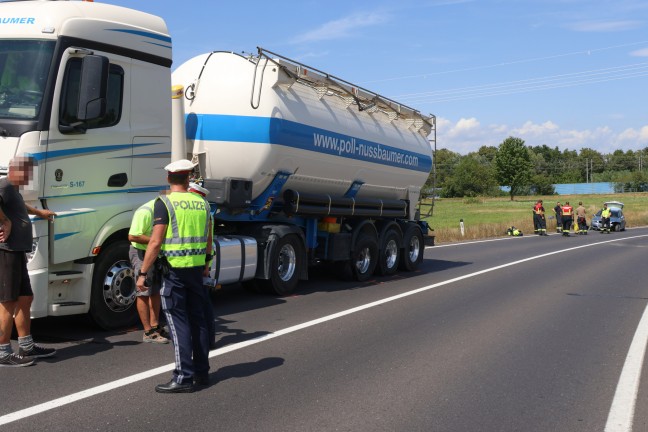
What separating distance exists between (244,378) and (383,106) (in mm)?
8774

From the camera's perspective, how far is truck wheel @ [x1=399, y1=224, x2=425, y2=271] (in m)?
14.0

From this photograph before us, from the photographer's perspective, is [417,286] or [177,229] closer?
[177,229]

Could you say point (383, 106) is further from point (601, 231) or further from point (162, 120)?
point (601, 231)

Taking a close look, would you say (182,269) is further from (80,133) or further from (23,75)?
(23,75)

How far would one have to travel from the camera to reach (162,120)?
773cm

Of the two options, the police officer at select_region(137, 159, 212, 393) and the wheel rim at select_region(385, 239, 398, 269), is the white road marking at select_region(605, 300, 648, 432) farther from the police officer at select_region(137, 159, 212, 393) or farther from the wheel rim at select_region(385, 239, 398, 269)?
the wheel rim at select_region(385, 239, 398, 269)

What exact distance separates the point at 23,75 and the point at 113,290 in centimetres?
232

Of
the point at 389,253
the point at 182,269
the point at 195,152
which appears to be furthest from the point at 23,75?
the point at 389,253

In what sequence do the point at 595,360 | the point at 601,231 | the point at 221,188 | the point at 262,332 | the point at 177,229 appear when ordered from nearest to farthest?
the point at 177,229
the point at 595,360
the point at 262,332
the point at 221,188
the point at 601,231

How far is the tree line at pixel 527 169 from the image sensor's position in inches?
4338

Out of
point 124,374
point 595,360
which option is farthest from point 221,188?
point 595,360

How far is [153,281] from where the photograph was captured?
6.39m

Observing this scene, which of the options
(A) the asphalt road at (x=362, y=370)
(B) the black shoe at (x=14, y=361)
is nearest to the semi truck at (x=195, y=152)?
(B) the black shoe at (x=14, y=361)

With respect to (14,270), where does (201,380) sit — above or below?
below
